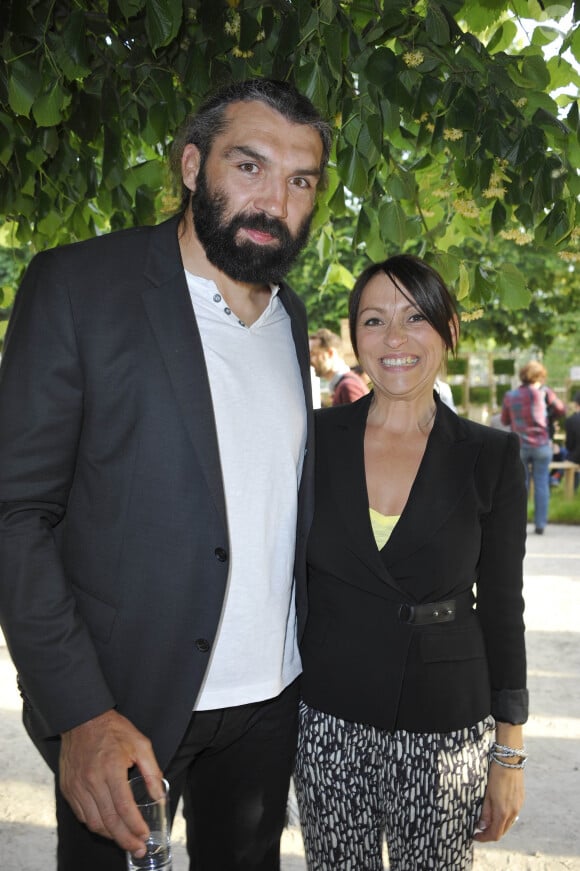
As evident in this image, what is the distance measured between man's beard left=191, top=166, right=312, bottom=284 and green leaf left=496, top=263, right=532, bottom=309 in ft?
3.64

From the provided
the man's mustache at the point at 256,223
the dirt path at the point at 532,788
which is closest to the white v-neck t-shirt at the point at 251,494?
the man's mustache at the point at 256,223

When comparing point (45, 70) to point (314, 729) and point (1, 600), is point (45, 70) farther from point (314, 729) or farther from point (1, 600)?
point (314, 729)

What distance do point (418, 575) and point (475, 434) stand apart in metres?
0.41

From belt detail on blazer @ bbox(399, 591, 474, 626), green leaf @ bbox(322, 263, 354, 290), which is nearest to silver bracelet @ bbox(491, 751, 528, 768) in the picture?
belt detail on blazer @ bbox(399, 591, 474, 626)

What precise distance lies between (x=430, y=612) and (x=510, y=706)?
1.12 feet

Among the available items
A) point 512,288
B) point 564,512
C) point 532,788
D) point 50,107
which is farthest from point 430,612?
point 564,512

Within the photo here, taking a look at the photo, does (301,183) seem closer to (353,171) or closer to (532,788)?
(353,171)

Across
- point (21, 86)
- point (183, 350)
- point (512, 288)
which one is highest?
point (21, 86)

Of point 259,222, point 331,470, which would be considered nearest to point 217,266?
point 259,222

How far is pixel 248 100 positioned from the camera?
2.21m

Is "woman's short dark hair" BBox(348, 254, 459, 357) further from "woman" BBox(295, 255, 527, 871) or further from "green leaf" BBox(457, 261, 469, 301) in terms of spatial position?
"green leaf" BBox(457, 261, 469, 301)

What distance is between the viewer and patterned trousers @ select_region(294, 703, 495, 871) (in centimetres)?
231

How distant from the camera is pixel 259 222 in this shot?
83.9 inches

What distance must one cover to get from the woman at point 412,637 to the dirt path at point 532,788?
1.84 m
